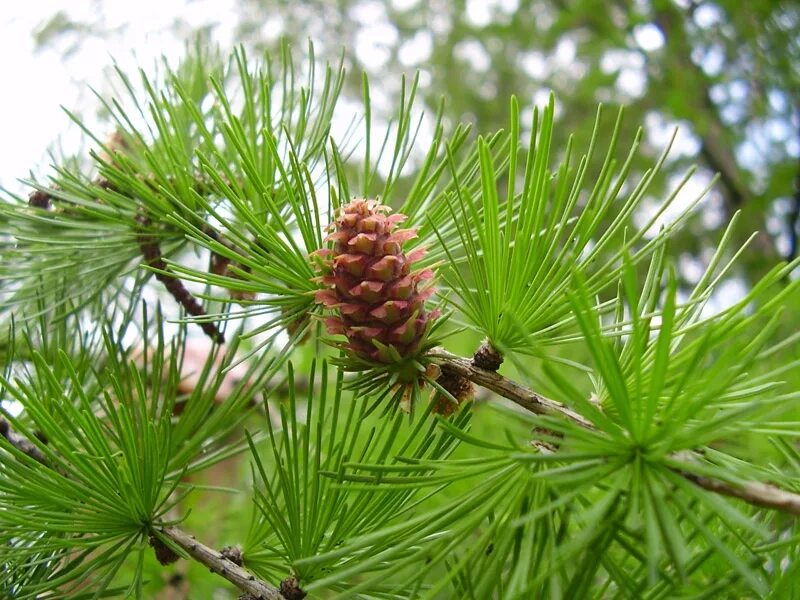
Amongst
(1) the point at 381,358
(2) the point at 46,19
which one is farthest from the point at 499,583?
(2) the point at 46,19

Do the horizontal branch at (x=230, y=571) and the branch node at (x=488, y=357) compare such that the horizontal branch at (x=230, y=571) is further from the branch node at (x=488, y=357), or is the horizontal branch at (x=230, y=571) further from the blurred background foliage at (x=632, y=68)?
the blurred background foliage at (x=632, y=68)

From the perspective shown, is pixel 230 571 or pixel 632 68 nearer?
pixel 230 571

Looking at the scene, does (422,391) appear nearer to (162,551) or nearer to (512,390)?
(512,390)

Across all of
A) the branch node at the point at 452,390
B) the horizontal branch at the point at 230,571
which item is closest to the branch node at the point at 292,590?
the horizontal branch at the point at 230,571

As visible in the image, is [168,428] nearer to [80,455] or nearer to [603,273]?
[80,455]

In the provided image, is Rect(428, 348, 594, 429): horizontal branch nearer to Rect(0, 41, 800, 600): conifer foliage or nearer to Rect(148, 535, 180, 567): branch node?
Rect(0, 41, 800, 600): conifer foliage

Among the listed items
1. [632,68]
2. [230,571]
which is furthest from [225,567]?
[632,68]

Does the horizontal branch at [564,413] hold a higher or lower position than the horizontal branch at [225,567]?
higher
